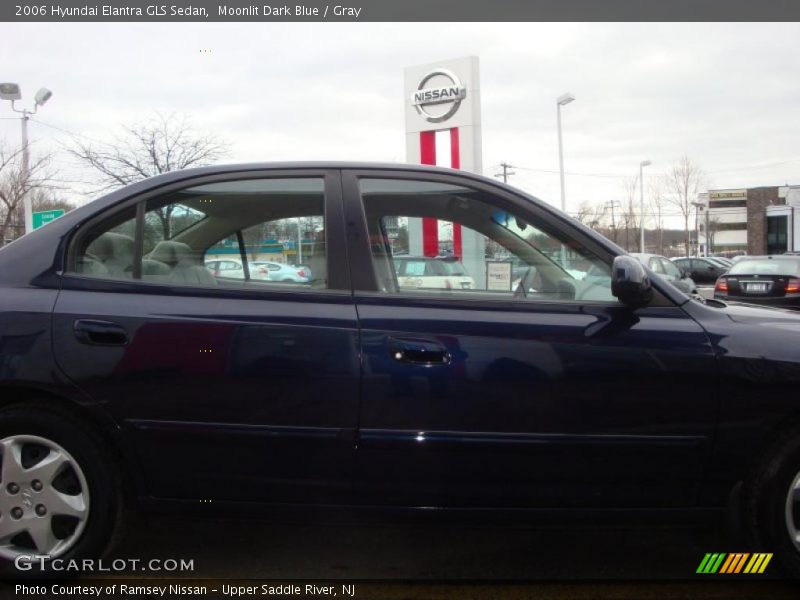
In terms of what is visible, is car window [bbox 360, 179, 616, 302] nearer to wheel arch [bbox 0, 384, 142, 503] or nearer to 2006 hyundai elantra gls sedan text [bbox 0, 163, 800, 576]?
2006 hyundai elantra gls sedan text [bbox 0, 163, 800, 576]

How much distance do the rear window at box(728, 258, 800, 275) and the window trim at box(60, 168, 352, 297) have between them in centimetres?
1156

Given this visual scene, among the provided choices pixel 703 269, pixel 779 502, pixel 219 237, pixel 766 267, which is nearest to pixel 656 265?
pixel 766 267

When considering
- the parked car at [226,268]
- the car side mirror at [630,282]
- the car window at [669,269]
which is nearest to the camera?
the car side mirror at [630,282]

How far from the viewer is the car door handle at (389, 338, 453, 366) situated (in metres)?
2.36

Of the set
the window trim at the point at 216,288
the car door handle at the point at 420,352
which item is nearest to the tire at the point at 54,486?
the window trim at the point at 216,288

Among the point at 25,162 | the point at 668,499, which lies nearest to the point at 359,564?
the point at 668,499

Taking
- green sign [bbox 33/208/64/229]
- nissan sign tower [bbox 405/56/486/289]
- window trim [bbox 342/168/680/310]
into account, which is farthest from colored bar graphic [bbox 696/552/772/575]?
green sign [bbox 33/208/64/229]

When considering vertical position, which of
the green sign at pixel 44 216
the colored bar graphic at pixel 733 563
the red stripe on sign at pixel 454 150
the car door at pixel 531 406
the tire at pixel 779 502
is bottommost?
the colored bar graphic at pixel 733 563

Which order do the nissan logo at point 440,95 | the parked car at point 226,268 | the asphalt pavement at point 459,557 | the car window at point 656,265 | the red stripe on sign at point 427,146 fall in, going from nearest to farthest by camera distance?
the asphalt pavement at point 459,557
the parked car at point 226,268
the nissan logo at point 440,95
the red stripe on sign at point 427,146
the car window at point 656,265

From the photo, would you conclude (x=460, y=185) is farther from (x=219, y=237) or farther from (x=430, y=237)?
(x=219, y=237)

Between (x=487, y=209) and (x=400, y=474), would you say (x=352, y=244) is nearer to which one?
(x=487, y=209)

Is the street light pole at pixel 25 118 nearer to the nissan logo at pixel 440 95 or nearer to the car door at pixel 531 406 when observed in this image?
the nissan logo at pixel 440 95

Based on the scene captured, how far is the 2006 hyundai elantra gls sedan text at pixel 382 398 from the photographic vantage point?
93.0 inches

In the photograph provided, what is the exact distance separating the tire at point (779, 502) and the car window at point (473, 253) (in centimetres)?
84
